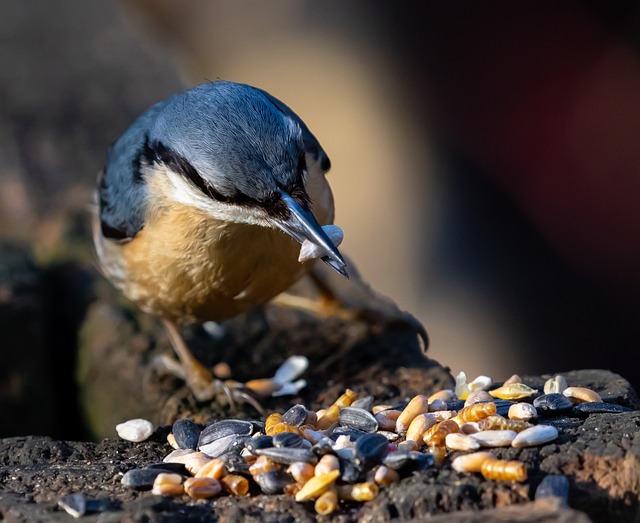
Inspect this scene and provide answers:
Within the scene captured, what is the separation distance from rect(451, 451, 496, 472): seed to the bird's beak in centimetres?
53

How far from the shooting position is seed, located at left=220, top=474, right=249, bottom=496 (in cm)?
209

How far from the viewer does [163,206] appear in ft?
9.34

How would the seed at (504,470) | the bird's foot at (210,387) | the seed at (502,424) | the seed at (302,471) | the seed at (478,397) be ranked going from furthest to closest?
1. the bird's foot at (210,387)
2. the seed at (478,397)
3. the seed at (502,424)
4. the seed at (302,471)
5. the seed at (504,470)

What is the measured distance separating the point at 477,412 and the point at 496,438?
14 cm

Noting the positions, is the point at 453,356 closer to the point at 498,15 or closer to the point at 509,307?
the point at 509,307

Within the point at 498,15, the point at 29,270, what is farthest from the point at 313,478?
the point at 498,15

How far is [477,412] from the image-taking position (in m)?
2.25

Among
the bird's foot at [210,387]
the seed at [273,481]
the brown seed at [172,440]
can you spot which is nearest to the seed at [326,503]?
the seed at [273,481]

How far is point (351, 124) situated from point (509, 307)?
1812mm

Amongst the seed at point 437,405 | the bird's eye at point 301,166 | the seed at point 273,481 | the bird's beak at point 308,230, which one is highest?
the bird's eye at point 301,166

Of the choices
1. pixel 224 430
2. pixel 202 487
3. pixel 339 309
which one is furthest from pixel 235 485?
pixel 339 309

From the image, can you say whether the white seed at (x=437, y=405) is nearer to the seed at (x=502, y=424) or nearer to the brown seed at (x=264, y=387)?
the seed at (x=502, y=424)

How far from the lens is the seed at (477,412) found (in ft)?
7.36

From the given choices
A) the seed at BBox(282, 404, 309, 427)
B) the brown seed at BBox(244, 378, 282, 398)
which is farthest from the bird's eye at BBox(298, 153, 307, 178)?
the brown seed at BBox(244, 378, 282, 398)
